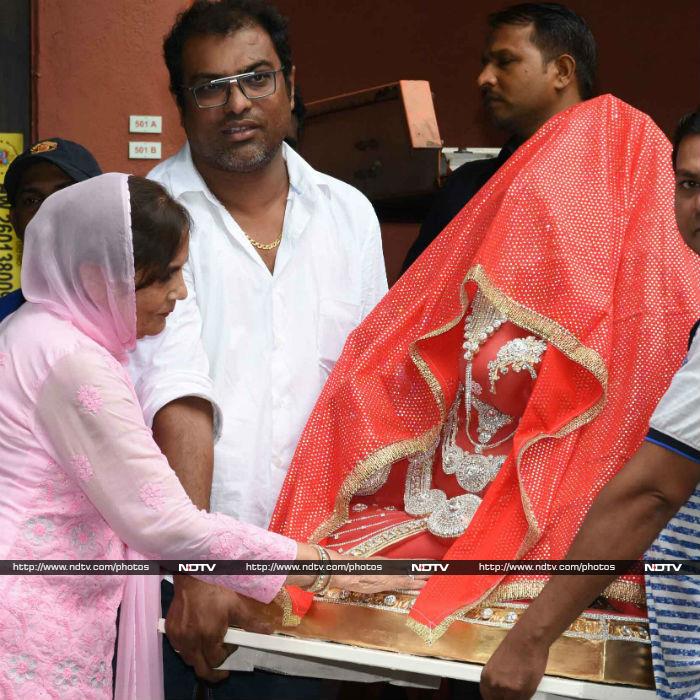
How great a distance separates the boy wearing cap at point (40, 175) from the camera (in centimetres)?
291

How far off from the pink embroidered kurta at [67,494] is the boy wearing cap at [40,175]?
0.91 metres

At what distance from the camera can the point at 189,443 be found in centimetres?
246

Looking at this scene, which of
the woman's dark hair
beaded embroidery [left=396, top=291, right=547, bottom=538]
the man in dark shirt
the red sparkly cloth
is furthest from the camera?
the man in dark shirt

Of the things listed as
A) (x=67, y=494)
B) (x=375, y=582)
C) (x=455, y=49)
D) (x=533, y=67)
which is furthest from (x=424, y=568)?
(x=455, y=49)

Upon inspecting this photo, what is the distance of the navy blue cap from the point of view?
290cm

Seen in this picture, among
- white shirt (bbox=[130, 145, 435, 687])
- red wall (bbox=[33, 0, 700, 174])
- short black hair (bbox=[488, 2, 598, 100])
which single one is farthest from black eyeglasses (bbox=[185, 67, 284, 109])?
red wall (bbox=[33, 0, 700, 174])

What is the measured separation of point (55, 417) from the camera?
1.95 meters

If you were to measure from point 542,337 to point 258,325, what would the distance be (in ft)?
2.41

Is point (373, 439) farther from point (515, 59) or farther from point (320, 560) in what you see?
point (515, 59)

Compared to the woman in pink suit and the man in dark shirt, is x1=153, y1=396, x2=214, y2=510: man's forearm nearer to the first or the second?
the woman in pink suit

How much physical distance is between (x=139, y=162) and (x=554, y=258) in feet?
9.19

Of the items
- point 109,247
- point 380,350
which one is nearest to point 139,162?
point 380,350

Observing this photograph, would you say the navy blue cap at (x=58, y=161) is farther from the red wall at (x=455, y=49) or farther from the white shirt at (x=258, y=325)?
the red wall at (x=455, y=49)

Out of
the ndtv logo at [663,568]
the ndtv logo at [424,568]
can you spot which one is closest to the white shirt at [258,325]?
the ndtv logo at [424,568]
